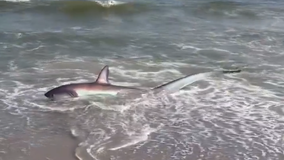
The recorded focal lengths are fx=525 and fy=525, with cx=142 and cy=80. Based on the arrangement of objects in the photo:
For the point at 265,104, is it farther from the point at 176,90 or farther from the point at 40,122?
the point at 40,122

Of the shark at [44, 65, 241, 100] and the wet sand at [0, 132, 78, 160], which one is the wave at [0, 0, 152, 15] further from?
the wet sand at [0, 132, 78, 160]

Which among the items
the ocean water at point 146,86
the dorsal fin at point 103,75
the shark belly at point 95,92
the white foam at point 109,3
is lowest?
the white foam at point 109,3

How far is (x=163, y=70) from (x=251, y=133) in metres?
3.16

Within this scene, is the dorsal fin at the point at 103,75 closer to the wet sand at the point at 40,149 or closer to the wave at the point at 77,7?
the wet sand at the point at 40,149

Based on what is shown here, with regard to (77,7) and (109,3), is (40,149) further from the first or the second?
(109,3)

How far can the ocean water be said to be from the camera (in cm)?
564

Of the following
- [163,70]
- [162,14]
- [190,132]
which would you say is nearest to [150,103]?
[190,132]

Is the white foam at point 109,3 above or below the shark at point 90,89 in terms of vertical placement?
below

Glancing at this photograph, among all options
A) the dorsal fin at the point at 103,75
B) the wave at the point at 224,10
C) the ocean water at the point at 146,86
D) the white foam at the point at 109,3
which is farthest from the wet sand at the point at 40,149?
the white foam at the point at 109,3

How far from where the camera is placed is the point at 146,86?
797cm

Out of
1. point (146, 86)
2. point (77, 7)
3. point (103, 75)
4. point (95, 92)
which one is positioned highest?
point (103, 75)

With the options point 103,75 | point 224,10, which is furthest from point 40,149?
point 224,10

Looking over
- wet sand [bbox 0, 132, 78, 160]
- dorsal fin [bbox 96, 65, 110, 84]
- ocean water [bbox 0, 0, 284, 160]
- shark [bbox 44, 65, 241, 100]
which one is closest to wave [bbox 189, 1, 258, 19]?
ocean water [bbox 0, 0, 284, 160]

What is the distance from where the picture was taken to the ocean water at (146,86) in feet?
18.5
